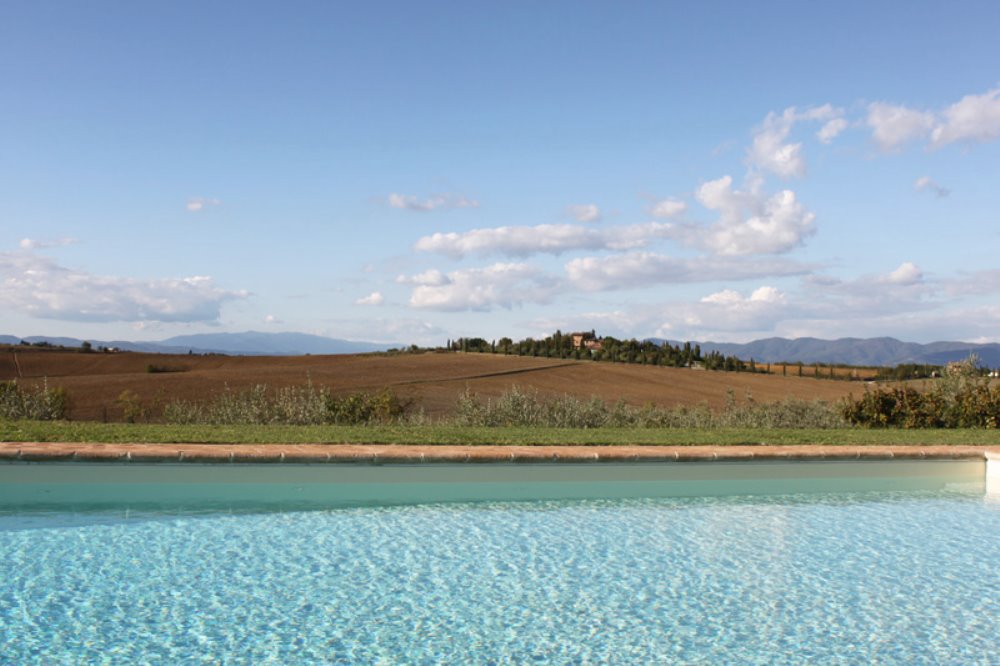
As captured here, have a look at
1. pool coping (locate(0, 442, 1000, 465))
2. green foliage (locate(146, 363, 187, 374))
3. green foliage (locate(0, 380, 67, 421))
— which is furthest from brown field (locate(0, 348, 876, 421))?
pool coping (locate(0, 442, 1000, 465))

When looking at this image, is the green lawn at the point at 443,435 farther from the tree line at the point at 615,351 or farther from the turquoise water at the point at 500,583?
the tree line at the point at 615,351

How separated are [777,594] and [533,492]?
2.96 meters

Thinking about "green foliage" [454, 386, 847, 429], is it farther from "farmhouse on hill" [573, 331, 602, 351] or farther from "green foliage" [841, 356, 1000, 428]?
"farmhouse on hill" [573, 331, 602, 351]

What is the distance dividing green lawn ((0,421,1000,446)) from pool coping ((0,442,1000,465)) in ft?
1.53

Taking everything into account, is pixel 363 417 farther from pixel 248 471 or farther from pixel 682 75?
pixel 682 75

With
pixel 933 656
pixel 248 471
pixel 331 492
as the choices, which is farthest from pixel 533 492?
pixel 933 656

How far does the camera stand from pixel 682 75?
43.7 ft

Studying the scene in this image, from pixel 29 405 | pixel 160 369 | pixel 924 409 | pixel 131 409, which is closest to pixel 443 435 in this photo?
pixel 131 409

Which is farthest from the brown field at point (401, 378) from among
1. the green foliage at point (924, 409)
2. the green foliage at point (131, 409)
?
the green foliage at point (924, 409)

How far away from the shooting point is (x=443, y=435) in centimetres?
896

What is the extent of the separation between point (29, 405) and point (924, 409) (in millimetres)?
12971

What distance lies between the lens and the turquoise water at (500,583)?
3.91m

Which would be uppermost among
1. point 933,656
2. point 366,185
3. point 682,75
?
point 682,75

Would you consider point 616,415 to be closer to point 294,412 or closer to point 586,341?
point 294,412
